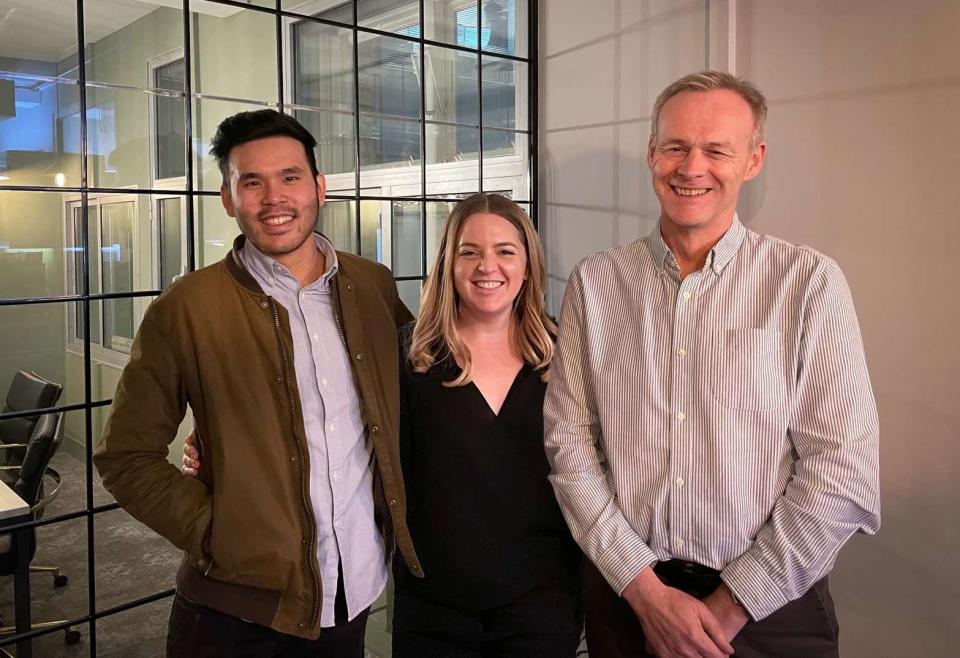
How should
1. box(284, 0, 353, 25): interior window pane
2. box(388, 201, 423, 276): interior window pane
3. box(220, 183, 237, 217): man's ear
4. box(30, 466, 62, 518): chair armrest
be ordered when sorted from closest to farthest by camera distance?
box(220, 183, 237, 217): man's ear < box(30, 466, 62, 518): chair armrest < box(284, 0, 353, 25): interior window pane < box(388, 201, 423, 276): interior window pane

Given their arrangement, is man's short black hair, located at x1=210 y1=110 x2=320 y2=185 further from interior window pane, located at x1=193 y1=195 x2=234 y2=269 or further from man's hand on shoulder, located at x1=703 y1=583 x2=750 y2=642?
man's hand on shoulder, located at x1=703 y1=583 x2=750 y2=642

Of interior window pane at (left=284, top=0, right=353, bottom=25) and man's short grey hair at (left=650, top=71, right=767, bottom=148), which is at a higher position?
interior window pane at (left=284, top=0, right=353, bottom=25)

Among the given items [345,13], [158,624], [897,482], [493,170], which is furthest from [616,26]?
[158,624]

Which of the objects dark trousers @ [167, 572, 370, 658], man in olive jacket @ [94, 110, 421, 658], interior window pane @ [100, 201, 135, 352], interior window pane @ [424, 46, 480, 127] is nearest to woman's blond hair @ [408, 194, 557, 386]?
man in olive jacket @ [94, 110, 421, 658]

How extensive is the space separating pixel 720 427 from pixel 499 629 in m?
0.68

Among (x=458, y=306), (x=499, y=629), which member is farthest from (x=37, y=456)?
(x=499, y=629)

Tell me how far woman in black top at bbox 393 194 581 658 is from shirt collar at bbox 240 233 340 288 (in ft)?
0.83

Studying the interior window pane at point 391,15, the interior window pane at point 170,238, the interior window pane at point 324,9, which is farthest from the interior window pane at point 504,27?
the interior window pane at point 170,238

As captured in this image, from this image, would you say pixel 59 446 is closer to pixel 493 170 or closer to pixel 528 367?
pixel 528 367

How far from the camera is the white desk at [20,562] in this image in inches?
81.1

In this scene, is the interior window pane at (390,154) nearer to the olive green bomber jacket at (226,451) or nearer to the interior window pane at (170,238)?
the interior window pane at (170,238)

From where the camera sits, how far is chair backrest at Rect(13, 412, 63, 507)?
210cm

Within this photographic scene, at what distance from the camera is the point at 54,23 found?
2.09 m

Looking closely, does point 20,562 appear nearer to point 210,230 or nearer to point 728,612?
point 210,230
